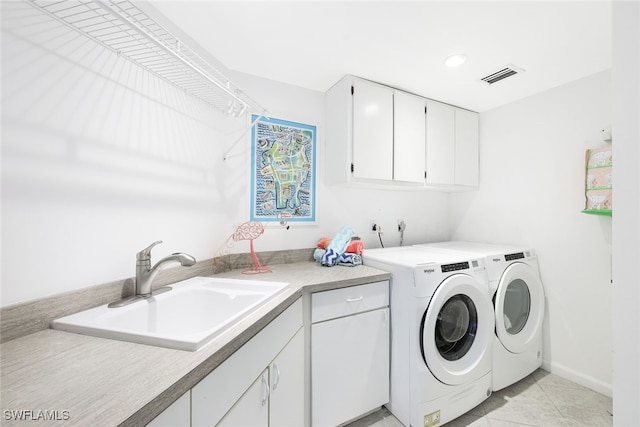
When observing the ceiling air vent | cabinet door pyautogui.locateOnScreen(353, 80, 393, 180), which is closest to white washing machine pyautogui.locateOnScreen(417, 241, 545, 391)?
cabinet door pyautogui.locateOnScreen(353, 80, 393, 180)

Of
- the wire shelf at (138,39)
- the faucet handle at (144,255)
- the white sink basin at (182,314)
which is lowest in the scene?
the white sink basin at (182,314)

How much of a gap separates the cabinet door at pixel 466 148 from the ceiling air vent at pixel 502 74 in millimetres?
471

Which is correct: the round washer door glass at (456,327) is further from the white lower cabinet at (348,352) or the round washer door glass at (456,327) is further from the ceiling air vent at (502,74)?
the ceiling air vent at (502,74)

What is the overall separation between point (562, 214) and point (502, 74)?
121 centimetres

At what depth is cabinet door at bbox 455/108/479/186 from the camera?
2422 mm

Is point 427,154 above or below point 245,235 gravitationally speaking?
above

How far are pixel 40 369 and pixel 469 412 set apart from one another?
87.1 inches

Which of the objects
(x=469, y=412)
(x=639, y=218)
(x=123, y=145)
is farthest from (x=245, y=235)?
(x=469, y=412)

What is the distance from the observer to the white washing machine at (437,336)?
4.80 ft

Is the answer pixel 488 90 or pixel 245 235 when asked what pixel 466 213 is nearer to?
Answer: pixel 488 90

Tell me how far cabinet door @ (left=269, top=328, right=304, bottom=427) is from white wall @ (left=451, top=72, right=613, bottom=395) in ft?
7.04

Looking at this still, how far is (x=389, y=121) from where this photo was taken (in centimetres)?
202

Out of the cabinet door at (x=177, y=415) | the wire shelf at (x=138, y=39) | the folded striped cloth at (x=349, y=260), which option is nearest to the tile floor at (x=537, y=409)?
the folded striped cloth at (x=349, y=260)

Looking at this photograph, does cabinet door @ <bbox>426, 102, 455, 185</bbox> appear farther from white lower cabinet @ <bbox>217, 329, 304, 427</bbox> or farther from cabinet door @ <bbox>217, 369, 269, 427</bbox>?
cabinet door @ <bbox>217, 369, 269, 427</bbox>
